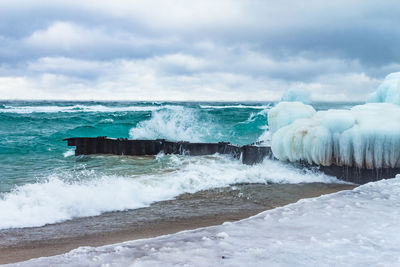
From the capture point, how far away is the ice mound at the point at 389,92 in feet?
34.3

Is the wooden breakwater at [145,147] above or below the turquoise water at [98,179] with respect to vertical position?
above

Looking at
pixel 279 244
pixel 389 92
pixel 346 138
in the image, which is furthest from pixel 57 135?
pixel 279 244

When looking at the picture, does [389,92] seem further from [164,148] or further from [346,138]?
[164,148]

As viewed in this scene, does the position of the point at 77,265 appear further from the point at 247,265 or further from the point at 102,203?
the point at 102,203

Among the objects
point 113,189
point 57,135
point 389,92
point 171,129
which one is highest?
point 389,92

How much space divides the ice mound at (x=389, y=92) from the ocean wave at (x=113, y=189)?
3155 millimetres

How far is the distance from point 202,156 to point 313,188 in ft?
20.2

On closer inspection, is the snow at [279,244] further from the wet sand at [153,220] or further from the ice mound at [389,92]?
the ice mound at [389,92]

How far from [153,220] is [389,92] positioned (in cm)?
801

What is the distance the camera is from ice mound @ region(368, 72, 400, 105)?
34.3 feet

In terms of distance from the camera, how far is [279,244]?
409 centimetres

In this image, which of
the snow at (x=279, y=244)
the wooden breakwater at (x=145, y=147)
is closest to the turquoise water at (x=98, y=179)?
the wooden breakwater at (x=145, y=147)

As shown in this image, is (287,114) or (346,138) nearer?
(346,138)

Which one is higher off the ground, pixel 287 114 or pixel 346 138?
pixel 287 114
